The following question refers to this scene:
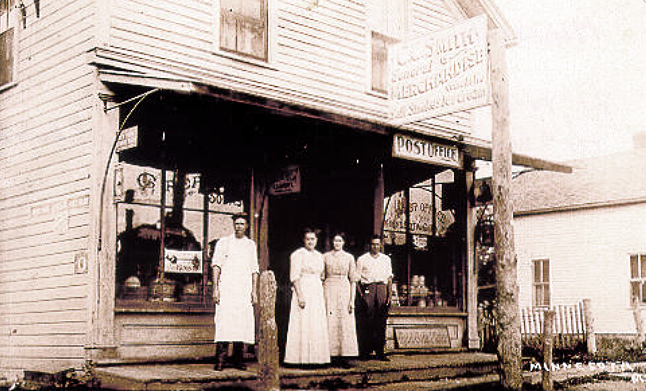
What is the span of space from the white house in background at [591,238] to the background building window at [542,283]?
0.11 ft

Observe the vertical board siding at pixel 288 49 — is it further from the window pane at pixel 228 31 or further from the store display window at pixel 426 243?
the store display window at pixel 426 243

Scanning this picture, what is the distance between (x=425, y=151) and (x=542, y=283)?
14.0 m

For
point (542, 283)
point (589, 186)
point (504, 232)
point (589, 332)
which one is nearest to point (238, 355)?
point (504, 232)

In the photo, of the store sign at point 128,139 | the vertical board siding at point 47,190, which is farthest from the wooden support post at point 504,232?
the vertical board siding at point 47,190

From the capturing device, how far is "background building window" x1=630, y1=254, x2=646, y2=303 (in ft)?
76.1

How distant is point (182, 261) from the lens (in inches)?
445

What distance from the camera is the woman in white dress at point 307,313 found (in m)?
10.7

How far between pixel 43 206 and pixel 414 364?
604 centimetres

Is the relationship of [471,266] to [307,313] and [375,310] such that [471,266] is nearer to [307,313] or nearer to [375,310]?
[375,310]

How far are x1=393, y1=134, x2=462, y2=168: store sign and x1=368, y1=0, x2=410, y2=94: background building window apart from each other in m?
2.70

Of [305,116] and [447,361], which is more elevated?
[305,116]

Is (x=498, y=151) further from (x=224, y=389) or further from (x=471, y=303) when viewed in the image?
(x=471, y=303)

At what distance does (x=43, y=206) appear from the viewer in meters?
11.9

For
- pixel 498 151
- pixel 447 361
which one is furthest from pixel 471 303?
pixel 498 151
